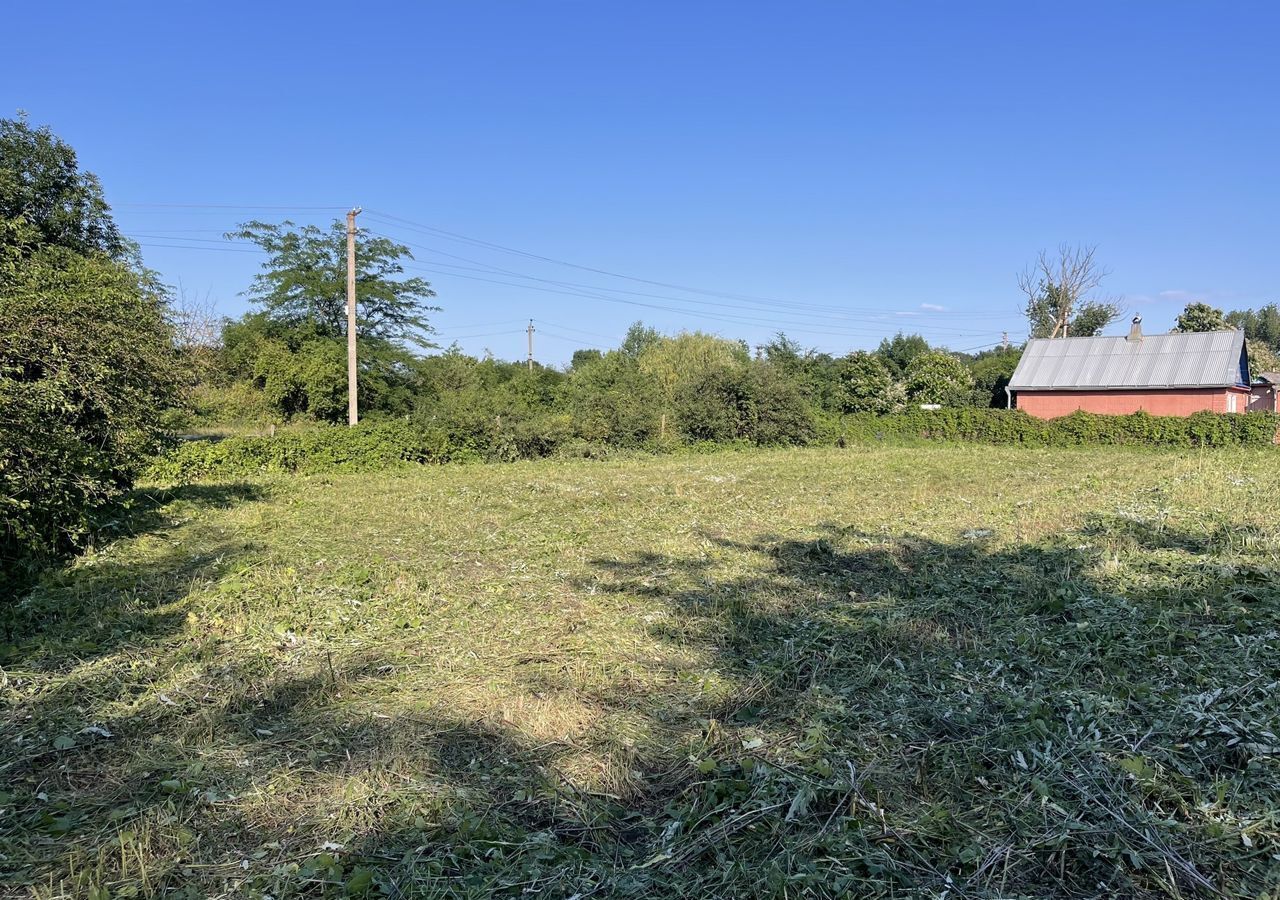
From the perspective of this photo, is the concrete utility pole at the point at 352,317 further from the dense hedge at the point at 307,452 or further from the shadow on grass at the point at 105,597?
the shadow on grass at the point at 105,597

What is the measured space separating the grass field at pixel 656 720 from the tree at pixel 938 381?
26.1 meters

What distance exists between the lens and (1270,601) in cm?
504

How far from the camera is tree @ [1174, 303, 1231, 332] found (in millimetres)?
52312

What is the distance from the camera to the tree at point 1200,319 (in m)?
52.3

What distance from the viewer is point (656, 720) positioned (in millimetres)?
3781

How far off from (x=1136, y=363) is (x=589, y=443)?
70.9 feet

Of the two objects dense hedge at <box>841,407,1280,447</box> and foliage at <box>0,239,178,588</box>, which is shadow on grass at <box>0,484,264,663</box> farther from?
dense hedge at <box>841,407,1280,447</box>

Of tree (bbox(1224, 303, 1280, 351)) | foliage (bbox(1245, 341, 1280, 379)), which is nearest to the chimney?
foliage (bbox(1245, 341, 1280, 379))

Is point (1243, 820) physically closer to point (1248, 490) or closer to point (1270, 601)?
point (1270, 601)

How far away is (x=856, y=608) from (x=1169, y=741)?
7.91 ft

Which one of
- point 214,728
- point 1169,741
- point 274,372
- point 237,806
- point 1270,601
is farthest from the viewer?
point 274,372

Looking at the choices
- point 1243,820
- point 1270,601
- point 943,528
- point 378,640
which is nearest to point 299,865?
point 378,640

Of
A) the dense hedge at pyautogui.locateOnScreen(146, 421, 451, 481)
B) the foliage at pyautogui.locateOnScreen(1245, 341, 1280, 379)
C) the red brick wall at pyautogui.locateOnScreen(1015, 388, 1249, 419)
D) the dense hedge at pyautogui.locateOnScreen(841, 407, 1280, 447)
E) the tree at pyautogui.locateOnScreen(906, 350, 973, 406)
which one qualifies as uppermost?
the foliage at pyautogui.locateOnScreen(1245, 341, 1280, 379)

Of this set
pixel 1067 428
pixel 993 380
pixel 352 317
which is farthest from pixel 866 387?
pixel 352 317
